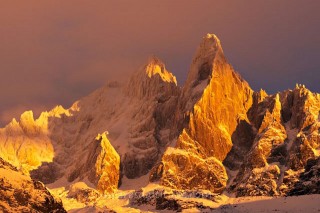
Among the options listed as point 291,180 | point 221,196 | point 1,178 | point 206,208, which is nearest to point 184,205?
point 206,208

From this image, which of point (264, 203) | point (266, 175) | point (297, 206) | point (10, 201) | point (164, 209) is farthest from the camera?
point (266, 175)

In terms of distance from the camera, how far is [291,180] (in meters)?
184

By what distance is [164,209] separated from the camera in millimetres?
176125

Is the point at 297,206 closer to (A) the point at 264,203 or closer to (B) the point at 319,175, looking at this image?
(A) the point at 264,203

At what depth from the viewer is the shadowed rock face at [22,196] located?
37.7m

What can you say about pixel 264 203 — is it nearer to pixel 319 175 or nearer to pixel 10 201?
pixel 319 175

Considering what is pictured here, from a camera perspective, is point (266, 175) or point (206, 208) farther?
point (266, 175)

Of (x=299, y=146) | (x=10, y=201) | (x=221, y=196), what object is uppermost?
(x=299, y=146)

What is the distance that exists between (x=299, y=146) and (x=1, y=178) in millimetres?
160473

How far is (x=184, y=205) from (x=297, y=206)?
3036 centimetres

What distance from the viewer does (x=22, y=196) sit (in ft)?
126

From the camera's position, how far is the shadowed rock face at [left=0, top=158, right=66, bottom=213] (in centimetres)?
3769

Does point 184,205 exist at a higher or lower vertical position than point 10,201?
higher

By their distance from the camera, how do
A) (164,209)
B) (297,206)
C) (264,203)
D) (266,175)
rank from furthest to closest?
1. (266,175)
2. (164,209)
3. (264,203)
4. (297,206)
